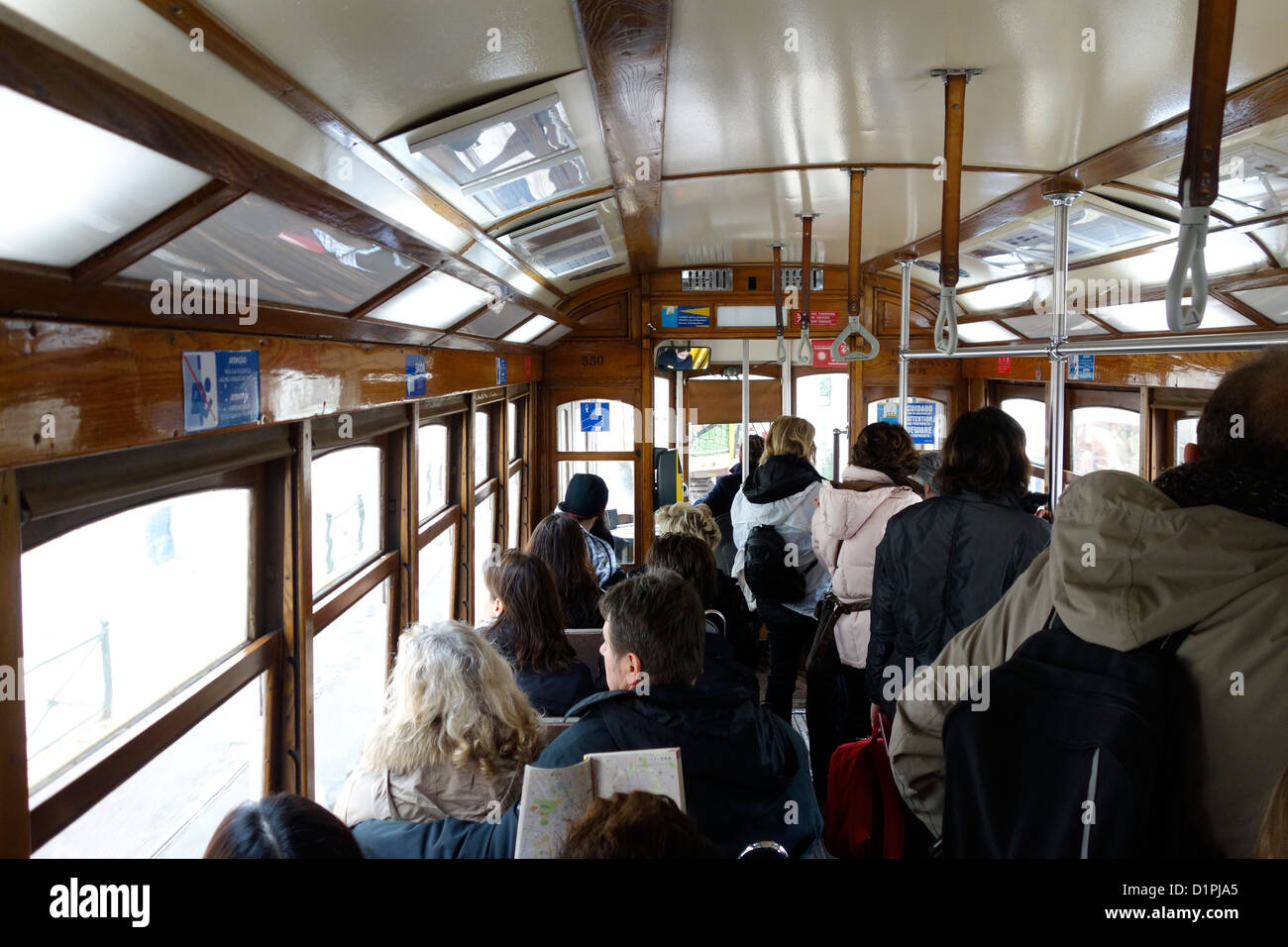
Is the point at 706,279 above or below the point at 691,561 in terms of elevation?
above

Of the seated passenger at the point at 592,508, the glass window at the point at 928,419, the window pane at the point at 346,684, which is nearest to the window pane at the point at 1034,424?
the glass window at the point at 928,419

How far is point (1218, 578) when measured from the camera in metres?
1.03

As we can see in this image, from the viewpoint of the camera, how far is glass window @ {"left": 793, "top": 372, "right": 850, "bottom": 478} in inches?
273

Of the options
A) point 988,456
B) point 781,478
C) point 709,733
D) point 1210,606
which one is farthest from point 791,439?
point 1210,606

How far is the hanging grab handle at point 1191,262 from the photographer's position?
1.27 metres

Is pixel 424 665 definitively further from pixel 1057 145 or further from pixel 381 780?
pixel 1057 145

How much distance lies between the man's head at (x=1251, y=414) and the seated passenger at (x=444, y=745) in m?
1.44

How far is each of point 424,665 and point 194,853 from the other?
0.75 metres

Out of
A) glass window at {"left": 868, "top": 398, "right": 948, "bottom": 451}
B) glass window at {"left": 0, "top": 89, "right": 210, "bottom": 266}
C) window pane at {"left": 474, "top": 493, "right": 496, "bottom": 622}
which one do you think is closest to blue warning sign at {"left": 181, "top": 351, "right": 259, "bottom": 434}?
glass window at {"left": 0, "top": 89, "right": 210, "bottom": 266}

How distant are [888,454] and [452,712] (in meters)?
1.87

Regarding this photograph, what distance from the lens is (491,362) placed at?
4707mm

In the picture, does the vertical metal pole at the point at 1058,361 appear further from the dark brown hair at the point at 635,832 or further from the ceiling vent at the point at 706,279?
the ceiling vent at the point at 706,279

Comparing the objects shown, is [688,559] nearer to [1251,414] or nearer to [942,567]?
[942,567]
